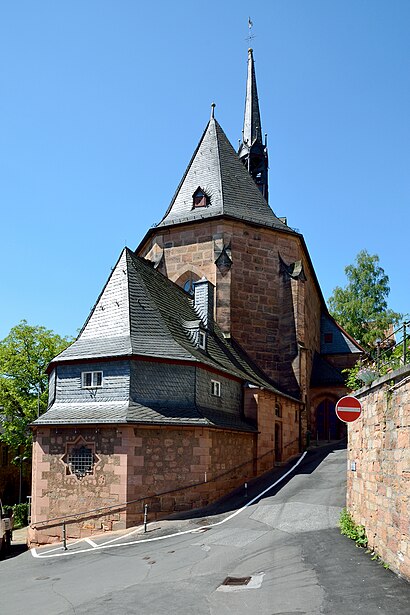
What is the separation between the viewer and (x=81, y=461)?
19.4 m

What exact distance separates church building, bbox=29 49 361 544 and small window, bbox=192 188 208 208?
0.24 feet

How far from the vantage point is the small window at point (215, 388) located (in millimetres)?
22364

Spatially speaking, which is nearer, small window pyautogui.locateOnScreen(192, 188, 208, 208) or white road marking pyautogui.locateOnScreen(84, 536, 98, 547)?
white road marking pyautogui.locateOnScreen(84, 536, 98, 547)

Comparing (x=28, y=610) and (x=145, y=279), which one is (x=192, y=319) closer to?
(x=145, y=279)

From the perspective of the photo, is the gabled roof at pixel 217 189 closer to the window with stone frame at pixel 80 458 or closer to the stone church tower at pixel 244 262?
the stone church tower at pixel 244 262

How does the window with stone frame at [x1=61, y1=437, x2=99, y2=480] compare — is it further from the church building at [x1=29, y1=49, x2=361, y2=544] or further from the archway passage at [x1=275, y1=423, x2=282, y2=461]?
the archway passage at [x1=275, y1=423, x2=282, y2=461]

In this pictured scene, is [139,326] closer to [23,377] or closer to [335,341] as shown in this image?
[23,377]

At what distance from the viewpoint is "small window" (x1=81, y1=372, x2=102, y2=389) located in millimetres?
20688

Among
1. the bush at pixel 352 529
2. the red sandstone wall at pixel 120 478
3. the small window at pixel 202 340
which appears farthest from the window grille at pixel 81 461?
the bush at pixel 352 529

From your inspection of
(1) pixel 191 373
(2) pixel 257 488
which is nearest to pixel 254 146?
(1) pixel 191 373

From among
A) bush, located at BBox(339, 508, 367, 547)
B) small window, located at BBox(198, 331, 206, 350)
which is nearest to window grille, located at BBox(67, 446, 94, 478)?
small window, located at BBox(198, 331, 206, 350)

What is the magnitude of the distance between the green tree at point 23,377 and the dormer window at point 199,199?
11272 millimetres

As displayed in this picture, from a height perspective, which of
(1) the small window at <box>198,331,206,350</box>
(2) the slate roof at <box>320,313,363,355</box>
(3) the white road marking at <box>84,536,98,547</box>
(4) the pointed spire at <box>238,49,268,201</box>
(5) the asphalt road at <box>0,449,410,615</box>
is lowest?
(3) the white road marking at <box>84,536,98,547</box>

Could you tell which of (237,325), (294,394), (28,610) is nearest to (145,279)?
(237,325)
